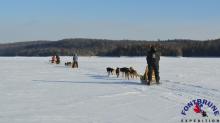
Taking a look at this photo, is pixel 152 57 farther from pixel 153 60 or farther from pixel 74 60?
pixel 74 60

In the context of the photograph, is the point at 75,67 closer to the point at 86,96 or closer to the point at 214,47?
the point at 86,96

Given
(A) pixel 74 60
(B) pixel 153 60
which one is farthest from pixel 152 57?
(A) pixel 74 60

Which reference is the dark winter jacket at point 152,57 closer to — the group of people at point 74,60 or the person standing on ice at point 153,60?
the person standing on ice at point 153,60

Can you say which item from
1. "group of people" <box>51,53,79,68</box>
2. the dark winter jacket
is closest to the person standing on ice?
the dark winter jacket

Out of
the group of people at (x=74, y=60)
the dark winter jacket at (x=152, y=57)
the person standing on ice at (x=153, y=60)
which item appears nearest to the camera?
the person standing on ice at (x=153, y=60)

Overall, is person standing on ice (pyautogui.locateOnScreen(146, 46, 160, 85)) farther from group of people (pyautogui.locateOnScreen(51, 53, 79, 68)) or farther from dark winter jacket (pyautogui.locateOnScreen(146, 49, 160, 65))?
group of people (pyautogui.locateOnScreen(51, 53, 79, 68))

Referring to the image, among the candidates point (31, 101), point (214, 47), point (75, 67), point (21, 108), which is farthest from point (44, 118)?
point (214, 47)

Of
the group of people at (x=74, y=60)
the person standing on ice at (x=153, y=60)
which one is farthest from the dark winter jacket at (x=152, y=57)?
the group of people at (x=74, y=60)

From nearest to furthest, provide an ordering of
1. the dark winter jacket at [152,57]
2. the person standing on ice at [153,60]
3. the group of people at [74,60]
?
1. the person standing on ice at [153,60]
2. the dark winter jacket at [152,57]
3. the group of people at [74,60]

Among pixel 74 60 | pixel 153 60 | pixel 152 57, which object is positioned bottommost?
pixel 74 60

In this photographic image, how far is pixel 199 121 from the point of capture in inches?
278

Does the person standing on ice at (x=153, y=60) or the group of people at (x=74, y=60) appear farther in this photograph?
the group of people at (x=74, y=60)

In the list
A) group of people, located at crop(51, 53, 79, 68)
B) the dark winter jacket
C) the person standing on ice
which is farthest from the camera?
group of people, located at crop(51, 53, 79, 68)

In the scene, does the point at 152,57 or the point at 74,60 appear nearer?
the point at 152,57
